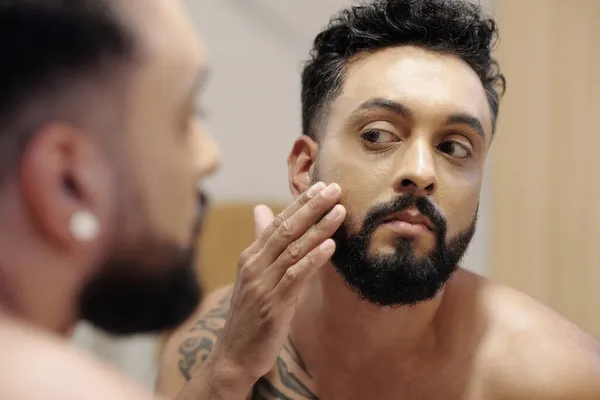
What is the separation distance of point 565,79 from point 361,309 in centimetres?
85

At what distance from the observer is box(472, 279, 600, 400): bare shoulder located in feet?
3.25

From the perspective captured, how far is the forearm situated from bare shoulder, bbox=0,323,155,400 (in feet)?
1.29

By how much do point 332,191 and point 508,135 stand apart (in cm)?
91

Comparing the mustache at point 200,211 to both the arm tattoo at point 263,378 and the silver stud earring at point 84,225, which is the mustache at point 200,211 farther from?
the arm tattoo at point 263,378

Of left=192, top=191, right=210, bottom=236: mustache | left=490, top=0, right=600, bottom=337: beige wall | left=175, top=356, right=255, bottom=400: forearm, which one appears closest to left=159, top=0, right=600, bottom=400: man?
left=175, top=356, right=255, bottom=400: forearm

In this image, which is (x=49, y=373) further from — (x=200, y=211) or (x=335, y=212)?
(x=335, y=212)

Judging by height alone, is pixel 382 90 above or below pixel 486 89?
below

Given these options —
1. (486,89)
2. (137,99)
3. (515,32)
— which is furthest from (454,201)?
(515,32)

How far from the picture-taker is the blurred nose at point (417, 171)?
33.6 inches

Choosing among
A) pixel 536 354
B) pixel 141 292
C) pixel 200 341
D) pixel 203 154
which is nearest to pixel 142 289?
pixel 141 292

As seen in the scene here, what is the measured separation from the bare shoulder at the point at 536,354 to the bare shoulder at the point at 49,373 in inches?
25.3

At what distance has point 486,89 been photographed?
3.37 ft

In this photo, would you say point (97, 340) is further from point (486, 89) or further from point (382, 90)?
point (486, 89)

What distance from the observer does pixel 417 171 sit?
85cm
